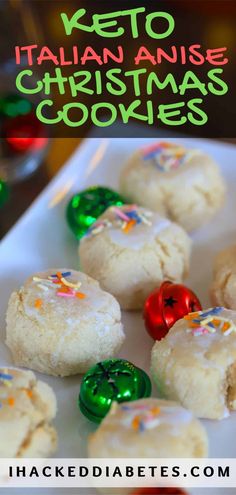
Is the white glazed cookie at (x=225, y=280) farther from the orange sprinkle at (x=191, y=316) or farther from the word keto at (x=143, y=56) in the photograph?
the word keto at (x=143, y=56)

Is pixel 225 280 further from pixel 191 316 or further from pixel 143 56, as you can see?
pixel 143 56

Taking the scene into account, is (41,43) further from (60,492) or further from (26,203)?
(60,492)

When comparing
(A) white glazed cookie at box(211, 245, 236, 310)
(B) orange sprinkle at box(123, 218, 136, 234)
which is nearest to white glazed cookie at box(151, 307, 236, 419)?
(A) white glazed cookie at box(211, 245, 236, 310)

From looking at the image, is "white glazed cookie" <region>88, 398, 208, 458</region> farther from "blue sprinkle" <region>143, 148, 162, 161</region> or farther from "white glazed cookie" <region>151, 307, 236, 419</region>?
"blue sprinkle" <region>143, 148, 162, 161</region>

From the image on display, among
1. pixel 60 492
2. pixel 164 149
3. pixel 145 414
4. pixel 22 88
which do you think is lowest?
pixel 60 492

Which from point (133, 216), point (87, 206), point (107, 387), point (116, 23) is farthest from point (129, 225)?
point (116, 23)

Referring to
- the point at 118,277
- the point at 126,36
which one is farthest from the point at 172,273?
the point at 126,36

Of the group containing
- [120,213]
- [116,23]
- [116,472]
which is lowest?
[116,472]
